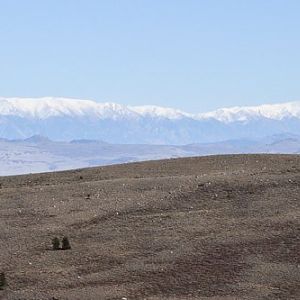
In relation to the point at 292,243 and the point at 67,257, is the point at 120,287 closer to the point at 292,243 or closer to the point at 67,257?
the point at 67,257

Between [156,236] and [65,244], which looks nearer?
[65,244]

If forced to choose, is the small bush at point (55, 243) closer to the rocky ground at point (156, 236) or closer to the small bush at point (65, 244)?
the small bush at point (65, 244)

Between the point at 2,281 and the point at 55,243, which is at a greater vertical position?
the point at 55,243

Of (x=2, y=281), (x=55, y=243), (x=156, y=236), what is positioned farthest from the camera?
(x=156, y=236)

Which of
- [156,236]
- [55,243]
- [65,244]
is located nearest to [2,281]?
[55,243]

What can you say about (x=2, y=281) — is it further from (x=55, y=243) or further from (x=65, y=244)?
(x=65, y=244)

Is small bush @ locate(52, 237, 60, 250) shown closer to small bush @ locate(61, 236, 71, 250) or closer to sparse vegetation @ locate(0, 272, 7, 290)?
small bush @ locate(61, 236, 71, 250)

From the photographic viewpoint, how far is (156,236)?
26609mm

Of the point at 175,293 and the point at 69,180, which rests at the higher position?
the point at 69,180

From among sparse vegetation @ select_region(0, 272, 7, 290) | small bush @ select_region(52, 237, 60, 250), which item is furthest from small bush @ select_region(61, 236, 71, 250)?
sparse vegetation @ select_region(0, 272, 7, 290)

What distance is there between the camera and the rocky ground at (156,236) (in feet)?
71.5

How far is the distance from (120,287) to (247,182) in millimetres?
12952

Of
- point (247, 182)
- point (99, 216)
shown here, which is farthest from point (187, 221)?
point (247, 182)

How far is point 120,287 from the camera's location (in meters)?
21.7
